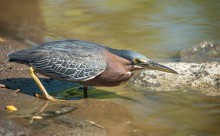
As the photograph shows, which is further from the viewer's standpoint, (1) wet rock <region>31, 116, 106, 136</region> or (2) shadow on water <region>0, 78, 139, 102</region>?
(2) shadow on water <region>0, 78, 139, 102</region>

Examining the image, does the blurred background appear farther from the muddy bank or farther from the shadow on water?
the shadow on water

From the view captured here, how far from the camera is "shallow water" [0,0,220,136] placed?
7.22m

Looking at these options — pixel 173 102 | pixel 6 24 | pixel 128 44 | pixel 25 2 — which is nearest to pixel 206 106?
pixel 173 102

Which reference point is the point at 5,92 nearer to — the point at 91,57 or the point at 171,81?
the point at 91,57

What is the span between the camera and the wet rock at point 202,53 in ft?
31.8

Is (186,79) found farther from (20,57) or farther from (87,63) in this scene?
(20,57)

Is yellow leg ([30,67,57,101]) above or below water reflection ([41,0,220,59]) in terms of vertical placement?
below

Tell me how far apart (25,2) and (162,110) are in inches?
260

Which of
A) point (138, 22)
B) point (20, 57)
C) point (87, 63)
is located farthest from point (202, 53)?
point (20, 57)

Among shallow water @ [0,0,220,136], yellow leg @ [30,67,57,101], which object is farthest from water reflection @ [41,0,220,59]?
yellow leg @ [30,67,57,101]

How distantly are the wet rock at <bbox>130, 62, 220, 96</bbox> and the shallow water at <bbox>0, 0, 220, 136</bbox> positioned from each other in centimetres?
21

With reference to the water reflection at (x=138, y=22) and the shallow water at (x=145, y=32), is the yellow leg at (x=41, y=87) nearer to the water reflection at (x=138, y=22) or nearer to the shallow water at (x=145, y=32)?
the shallow water at (x=145, y=32)

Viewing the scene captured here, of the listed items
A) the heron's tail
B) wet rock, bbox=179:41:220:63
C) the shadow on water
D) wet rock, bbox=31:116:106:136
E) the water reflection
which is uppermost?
the water reflection


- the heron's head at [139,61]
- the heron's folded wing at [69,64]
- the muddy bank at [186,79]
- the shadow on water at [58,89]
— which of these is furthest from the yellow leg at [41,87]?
the muddy bank at [186,79]
